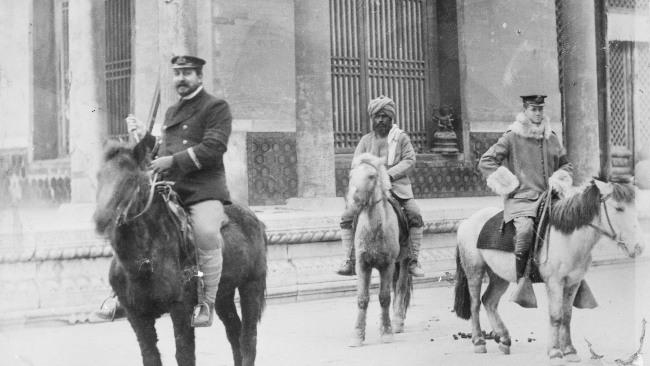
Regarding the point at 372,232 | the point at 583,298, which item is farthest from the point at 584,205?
the point at 372,232

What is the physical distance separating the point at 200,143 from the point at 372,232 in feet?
10.0

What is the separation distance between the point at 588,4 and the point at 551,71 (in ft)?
4.16

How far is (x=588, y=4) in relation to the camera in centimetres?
1653

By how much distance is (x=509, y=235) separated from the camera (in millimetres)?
8195

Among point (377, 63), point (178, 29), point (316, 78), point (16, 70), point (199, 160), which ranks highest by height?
point (16, 70)

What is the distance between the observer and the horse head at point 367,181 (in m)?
8.80

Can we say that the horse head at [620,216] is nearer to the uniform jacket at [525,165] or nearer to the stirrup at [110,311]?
the uniform jacket at [525,165]

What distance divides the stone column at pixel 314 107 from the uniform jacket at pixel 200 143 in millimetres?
6862

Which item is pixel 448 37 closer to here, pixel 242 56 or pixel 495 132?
pixel 495 132

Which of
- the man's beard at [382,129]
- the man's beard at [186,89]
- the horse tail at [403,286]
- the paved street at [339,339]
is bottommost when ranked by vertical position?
the paved street at [339,339]

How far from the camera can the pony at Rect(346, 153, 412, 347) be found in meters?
8.80

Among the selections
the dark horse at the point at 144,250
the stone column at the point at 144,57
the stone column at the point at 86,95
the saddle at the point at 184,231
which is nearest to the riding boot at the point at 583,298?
the dark horse at the point at 144,250

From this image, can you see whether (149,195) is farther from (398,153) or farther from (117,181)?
(398,153)

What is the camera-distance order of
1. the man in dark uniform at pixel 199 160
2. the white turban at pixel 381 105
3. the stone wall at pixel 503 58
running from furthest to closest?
1. the stone wall at pixel 503 58
2. the white turban at pixel 381 105
3. the man in dark uniform at pixel 199 160
